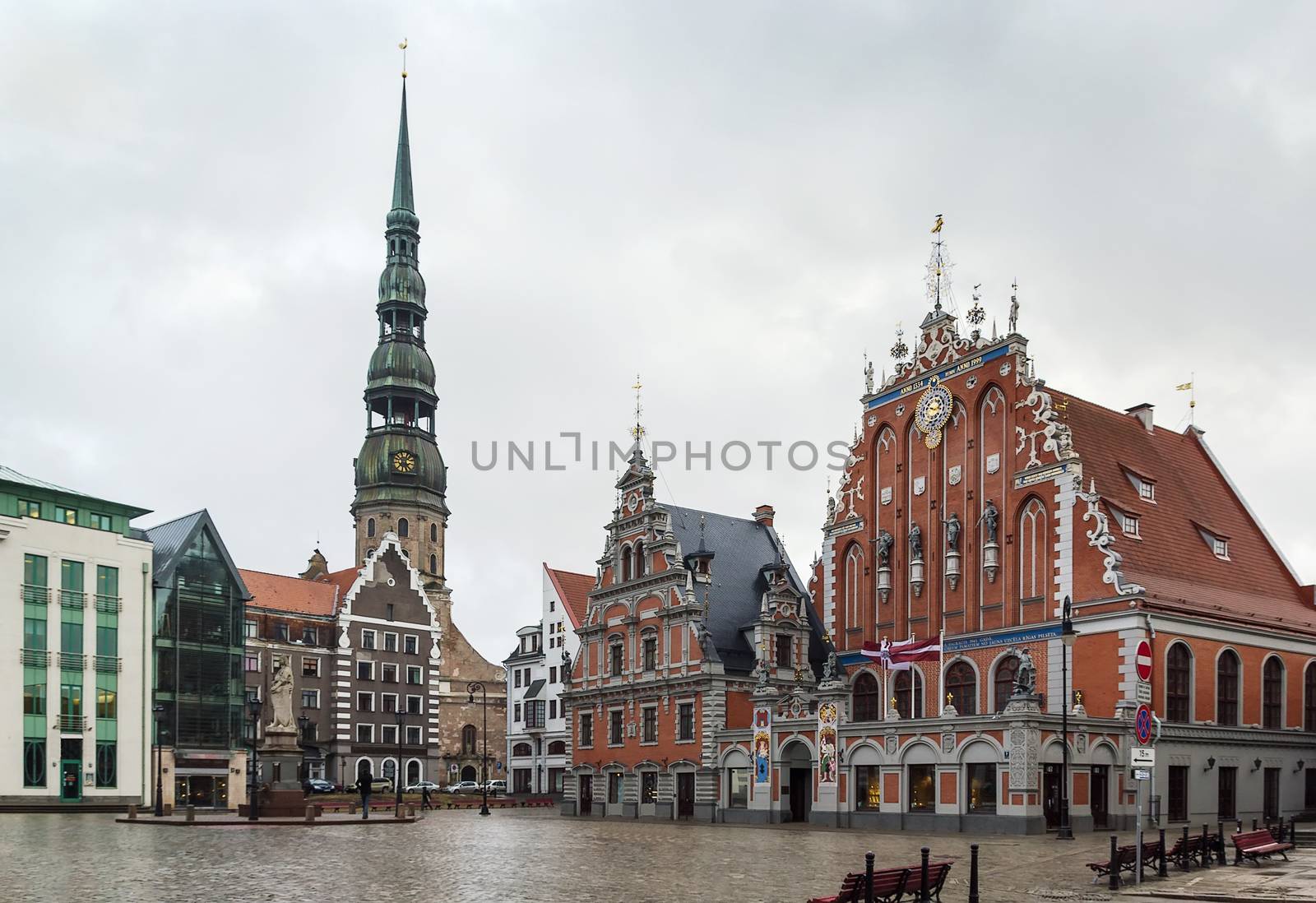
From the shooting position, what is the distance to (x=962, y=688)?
51.8 meters

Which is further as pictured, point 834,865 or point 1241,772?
point 1241,772

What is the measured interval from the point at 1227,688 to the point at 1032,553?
338 inches

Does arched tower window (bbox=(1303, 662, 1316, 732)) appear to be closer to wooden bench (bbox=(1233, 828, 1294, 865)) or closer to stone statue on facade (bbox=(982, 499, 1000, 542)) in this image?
stone statue on facade (bbox=(982, 499, 1000, 542))

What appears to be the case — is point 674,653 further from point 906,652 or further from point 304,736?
point 304,736

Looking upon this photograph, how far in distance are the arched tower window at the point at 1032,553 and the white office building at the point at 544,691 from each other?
39.7 meters

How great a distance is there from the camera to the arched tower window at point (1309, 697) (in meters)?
51.5

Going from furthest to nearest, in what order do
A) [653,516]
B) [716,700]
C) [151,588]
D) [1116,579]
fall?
[151,588] → [653,516] → [716,700] → [1116,579]

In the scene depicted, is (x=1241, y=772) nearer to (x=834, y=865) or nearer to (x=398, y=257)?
(x=834, y=865)

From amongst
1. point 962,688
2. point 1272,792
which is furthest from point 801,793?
point 1272,792

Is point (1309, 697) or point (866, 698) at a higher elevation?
point (1309, 697)

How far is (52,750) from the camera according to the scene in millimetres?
63906

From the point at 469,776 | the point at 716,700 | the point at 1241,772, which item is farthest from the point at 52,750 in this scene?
the point at 1241,772

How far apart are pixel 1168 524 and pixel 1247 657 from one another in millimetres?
5802

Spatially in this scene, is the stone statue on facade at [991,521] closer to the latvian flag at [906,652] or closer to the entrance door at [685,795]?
the latvian flag at [906,652]
